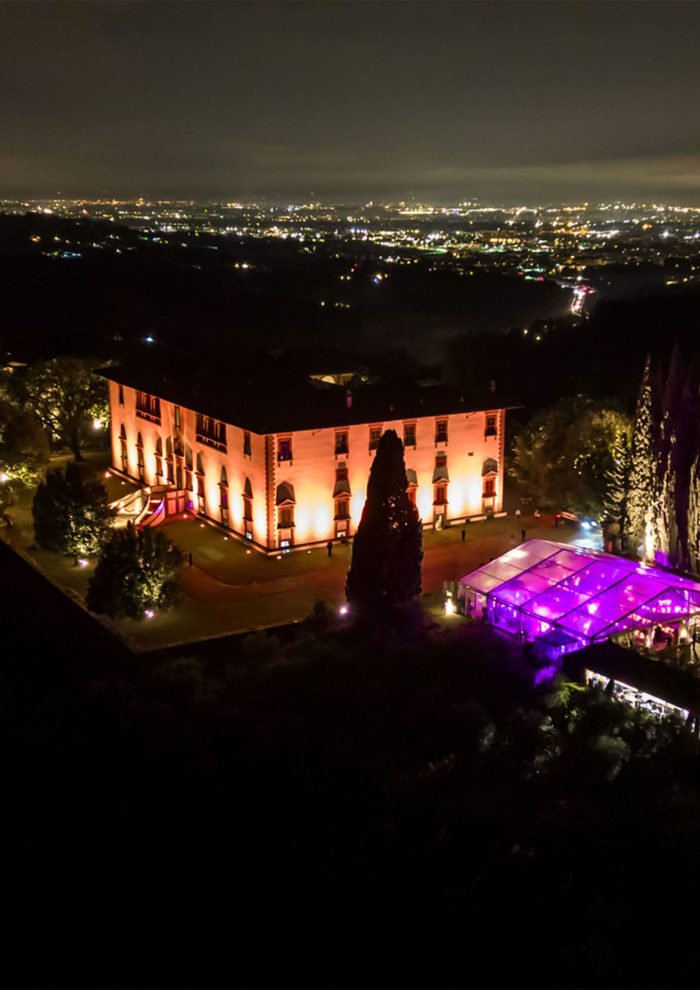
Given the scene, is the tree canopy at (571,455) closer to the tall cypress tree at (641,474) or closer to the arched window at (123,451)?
the tall cypress tree at (641,474)

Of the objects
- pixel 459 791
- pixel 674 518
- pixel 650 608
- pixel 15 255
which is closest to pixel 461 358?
pixel 674 518

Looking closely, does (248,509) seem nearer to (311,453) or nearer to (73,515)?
(311,453)

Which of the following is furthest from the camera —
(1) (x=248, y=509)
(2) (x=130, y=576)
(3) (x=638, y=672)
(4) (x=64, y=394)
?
(4) (x=64, y=394)

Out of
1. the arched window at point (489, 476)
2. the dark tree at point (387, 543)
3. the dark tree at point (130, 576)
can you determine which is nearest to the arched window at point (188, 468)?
the dark tree at point (130, 576)

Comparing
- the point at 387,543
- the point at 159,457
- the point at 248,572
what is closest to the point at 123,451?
the point at 159,457

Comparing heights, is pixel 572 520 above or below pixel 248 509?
below

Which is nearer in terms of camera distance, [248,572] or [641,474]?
[641,474]
